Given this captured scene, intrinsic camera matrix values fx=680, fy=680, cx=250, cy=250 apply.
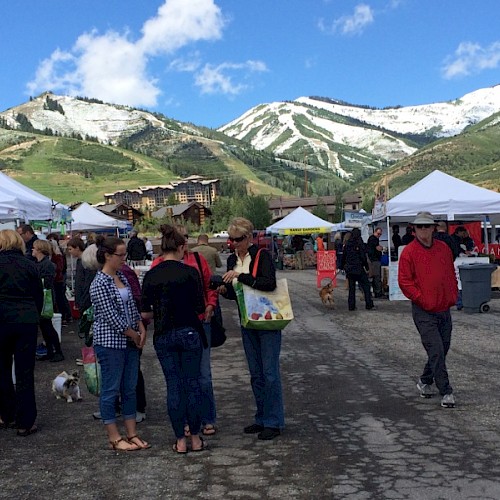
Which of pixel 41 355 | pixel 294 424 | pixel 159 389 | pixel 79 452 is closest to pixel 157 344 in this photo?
pixel 79 452

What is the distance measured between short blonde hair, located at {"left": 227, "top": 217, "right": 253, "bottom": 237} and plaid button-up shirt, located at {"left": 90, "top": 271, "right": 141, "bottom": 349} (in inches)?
41.2

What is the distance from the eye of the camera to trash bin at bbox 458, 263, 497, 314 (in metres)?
13.4

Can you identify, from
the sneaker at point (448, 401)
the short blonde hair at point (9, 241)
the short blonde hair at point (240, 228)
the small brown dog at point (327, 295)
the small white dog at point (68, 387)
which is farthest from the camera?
the small brown dog at point (327, 295)

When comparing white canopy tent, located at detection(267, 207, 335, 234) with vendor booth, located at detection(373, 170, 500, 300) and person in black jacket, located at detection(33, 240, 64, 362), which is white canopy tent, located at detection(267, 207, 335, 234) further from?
person in black jacket, located at detection(33, 240, 64, 362)

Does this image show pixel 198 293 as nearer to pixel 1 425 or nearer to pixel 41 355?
pixel 1 425

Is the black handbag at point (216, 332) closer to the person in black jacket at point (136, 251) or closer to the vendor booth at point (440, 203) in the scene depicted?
the vendor booth at point (440, 203)

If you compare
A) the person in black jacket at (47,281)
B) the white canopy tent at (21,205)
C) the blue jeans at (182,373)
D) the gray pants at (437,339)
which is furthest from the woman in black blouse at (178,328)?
the white canopy tent at (21,205)

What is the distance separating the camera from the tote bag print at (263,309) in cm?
536

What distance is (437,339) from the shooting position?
6.50 metres

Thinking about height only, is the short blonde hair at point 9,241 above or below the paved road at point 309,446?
above

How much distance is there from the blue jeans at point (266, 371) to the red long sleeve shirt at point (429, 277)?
1703 mm

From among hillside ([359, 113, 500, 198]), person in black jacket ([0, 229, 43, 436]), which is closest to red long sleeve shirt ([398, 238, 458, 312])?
person in black jacket ([0, 229, 43, 436])

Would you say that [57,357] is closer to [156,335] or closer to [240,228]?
[156,335]

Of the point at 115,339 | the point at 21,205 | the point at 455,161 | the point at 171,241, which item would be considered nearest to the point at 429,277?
the point at 171,241
